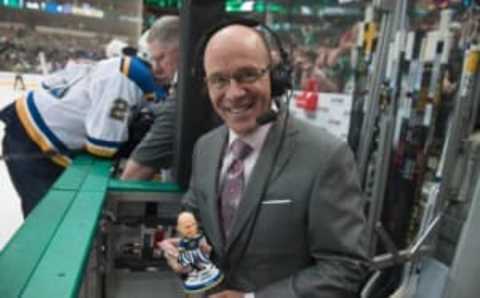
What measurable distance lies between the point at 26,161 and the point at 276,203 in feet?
5.29

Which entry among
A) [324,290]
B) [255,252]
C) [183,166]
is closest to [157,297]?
[183,166]

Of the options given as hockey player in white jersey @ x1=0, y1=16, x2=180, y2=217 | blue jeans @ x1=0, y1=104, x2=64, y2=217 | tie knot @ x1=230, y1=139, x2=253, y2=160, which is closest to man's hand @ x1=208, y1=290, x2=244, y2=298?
tie knot @ x1=230, y1=139, x2=253, y2=160

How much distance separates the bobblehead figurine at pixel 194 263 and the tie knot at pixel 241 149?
233 mm

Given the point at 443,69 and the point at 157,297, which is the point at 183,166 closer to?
the point at 157,297

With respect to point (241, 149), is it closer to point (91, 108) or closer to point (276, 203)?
point (276, 203)

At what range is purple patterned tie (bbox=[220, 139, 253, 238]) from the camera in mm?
1092

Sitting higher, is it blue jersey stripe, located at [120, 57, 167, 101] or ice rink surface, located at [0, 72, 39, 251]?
blue jersey stripe, located at [120, 57, 167, 101]

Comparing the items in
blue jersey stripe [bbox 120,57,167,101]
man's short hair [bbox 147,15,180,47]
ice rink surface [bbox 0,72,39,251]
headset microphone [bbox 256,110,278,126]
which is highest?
man's short hair [bbox 147,15,180,47]

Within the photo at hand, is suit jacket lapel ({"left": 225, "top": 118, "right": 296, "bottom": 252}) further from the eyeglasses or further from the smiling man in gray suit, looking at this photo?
the eyeglasses

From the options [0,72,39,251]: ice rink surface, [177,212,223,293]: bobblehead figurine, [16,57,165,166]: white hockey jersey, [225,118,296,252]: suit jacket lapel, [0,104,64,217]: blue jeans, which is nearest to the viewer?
[177,212,223,293]: bobblehead figurine

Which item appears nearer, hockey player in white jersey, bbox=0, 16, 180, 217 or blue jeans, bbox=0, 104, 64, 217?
hockey player in white jersey, bbox=0, 16, 180, 217

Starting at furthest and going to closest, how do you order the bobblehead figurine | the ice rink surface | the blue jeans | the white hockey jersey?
the ice rink surface → the blue jeans → the white hockey jersey → the bobblehead figurine

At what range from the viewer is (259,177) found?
102 centimetres

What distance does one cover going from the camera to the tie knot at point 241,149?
3.62ft
